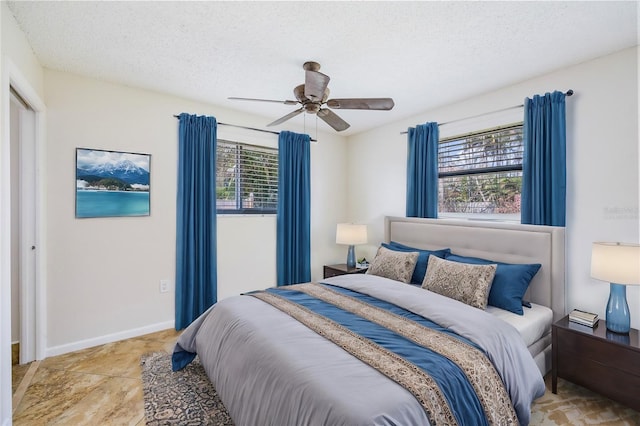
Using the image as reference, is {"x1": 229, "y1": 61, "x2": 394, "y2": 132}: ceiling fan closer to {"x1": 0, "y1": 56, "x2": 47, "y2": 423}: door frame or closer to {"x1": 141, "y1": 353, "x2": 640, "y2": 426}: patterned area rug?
{"x1": 0, "y1": 56, "x2": 47, "y2": 423}: door frame

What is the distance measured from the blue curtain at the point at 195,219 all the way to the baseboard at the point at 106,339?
0.63 feet

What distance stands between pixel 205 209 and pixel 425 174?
2.55m

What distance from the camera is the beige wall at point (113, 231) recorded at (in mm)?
2730

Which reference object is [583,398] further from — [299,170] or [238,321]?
[299,170]

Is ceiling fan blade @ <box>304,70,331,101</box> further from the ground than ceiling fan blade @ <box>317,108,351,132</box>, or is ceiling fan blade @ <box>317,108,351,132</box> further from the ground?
ceiling fan blade @ <box>304,70,331,101</box>

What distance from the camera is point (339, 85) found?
2.93 metres

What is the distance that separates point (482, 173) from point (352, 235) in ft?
5.50

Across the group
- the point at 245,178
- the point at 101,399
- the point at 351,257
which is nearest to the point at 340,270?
the point at 351,257

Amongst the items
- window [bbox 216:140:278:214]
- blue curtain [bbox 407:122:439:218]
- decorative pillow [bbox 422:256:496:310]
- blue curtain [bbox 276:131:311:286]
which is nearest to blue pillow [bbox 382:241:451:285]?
decorative pillow [bbox 422:256:496:310]

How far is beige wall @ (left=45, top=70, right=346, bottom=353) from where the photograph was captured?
8.96 feet

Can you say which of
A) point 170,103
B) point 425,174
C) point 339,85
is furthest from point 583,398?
point 170,103

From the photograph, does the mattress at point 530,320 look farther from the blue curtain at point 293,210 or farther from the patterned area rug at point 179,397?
the blue curtain at point 293,210

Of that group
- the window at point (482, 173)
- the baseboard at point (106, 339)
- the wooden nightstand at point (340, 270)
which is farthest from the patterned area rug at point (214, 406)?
the wooden nightstand at point (340, 270)

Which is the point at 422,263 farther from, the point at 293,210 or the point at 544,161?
the point at 293,210
